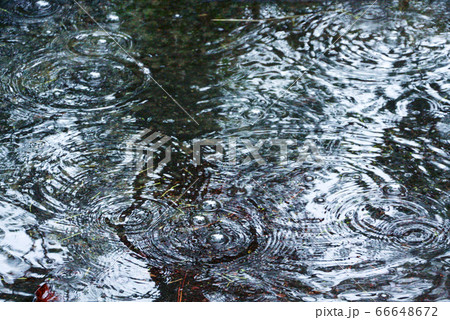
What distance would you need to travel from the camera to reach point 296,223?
9.17 feet

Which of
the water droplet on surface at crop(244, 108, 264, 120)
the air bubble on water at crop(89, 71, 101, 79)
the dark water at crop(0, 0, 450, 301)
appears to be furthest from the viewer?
the air bubble on water at crop(89, 71, 101, 79)

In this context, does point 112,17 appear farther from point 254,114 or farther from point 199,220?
point 199,220

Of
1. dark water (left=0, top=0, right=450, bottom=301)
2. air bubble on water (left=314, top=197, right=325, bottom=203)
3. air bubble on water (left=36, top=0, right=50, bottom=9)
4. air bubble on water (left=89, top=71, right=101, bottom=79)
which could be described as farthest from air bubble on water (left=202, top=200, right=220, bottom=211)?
air bubble on water (left=36, top=0, right=50, bottom=9)

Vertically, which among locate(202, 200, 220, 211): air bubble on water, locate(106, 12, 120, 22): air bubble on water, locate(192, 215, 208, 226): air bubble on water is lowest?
locate(192, 215, 208, 226): air bubble on water

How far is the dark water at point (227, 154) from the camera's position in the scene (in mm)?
2555

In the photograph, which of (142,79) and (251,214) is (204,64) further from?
(251,214)

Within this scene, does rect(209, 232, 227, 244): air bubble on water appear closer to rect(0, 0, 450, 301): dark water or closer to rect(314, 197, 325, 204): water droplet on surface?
rect(0, 0, 450, 301): dark water

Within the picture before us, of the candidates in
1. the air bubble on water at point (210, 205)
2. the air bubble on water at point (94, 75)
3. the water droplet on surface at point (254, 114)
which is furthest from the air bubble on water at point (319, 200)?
the air bubble on water at point (94, 75)

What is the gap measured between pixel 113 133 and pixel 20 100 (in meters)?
0.77

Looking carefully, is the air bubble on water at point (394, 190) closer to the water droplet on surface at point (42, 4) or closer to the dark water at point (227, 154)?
the dark water at point (227, 154)

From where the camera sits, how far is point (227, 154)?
3234 millimetres

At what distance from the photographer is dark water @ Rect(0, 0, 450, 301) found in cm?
255

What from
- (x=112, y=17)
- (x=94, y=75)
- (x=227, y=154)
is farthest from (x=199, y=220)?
(x=112, y=17)
